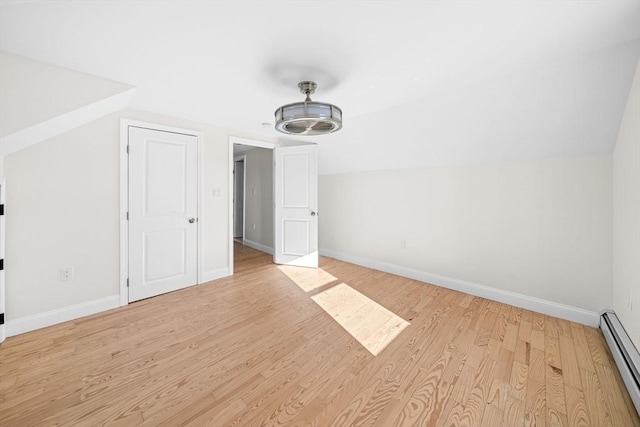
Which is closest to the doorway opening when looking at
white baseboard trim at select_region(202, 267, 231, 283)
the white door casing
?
the white door casing

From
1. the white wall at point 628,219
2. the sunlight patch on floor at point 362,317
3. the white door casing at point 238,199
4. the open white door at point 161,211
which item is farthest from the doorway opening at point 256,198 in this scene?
the white wall at point 628,219

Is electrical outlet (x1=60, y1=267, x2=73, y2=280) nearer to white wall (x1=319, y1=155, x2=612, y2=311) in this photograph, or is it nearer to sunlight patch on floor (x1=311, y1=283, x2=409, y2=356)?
sunlight patch on floor (x1=311, y1=283, x2=409, y2=356)

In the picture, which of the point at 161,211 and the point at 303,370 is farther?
the point at 161,211

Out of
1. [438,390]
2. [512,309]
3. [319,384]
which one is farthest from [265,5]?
[512,309]

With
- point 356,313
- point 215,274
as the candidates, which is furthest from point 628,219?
point 215,274

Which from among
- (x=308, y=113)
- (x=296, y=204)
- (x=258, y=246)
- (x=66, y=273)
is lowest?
(x=258, y=246)

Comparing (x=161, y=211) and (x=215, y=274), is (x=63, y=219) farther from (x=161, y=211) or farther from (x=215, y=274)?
(x=215, y=274)

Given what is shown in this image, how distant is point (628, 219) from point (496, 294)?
1374 millimetres

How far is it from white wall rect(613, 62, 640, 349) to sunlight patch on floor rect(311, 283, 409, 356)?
1582 millimetres

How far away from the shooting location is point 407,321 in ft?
7.82

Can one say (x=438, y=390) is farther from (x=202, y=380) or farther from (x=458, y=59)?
(x=458, y=59)

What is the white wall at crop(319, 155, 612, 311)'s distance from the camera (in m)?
2.37

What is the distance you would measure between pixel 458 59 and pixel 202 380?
2.84m

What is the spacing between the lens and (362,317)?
2.47 meters
